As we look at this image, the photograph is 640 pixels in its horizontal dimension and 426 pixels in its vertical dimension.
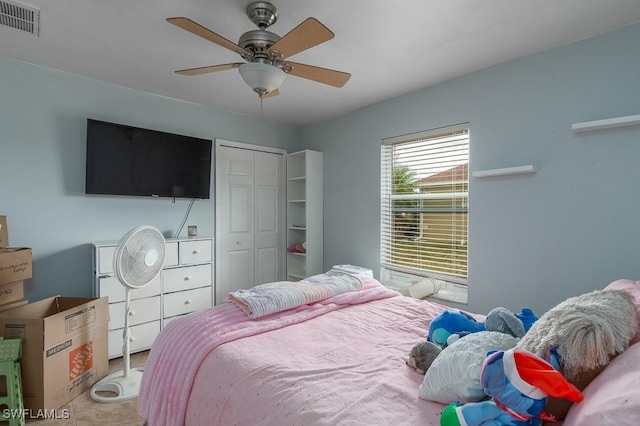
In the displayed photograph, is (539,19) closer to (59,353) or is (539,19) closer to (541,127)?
(541,127)

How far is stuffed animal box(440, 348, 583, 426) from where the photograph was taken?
718mm

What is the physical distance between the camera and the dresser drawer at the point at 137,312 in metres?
2.56

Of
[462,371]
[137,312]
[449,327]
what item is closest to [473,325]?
[449,327]

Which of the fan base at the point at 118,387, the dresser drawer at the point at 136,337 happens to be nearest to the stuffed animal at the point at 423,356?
the fan base at the point at 118,387

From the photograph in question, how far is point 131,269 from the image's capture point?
2141mm

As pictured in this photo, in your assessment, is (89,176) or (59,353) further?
(89,176)

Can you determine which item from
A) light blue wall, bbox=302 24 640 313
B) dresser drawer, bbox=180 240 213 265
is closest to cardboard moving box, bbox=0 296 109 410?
dresser drawer, bbox=180 240 213 265

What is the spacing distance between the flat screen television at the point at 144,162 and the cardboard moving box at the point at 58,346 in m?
0.99

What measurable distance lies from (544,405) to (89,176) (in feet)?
10.7

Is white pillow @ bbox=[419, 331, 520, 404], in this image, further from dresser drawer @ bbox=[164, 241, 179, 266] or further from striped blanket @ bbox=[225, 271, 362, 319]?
dresser drawer @ bbox=[164, 241, 179, 266]

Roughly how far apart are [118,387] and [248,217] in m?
2.05

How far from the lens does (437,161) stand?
288 cm

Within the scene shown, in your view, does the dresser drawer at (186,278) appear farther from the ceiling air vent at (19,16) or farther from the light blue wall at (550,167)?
the light blue wall at (550,167)

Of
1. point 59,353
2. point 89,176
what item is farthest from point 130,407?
point 89,176
